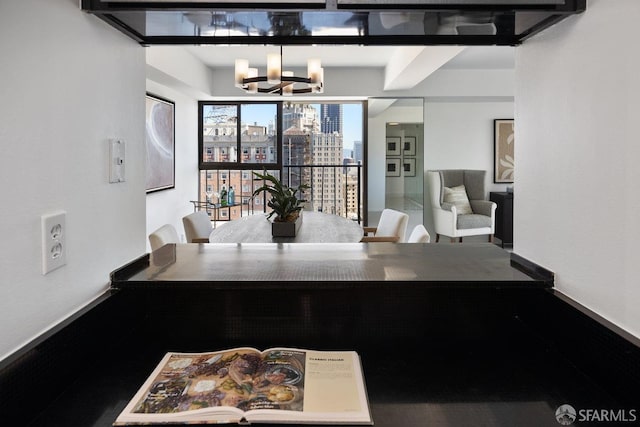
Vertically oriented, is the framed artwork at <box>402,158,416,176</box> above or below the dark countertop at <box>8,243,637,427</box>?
above

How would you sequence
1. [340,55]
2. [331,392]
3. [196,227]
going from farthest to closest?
[340,55]
[196,227]
[331,392]

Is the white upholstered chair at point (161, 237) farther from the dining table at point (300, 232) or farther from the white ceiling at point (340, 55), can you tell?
the white ceiling at point (340, 55)

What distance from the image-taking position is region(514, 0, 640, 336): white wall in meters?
0.85

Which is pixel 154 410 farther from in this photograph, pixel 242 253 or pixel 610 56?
pixel 610 56

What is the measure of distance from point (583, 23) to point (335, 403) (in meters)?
0.97

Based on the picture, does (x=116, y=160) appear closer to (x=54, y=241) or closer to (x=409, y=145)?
(x=54, y=241)

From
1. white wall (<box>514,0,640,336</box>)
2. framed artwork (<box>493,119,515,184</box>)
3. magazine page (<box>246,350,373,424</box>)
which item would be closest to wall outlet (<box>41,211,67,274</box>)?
magazine page (<box>246,350,373,424</box>)

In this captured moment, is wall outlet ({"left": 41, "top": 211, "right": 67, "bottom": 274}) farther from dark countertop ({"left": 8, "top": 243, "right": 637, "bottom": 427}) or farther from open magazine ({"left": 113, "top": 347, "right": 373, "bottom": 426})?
open magazine ({"left": 113, "top": 347, "right": 373, "bottom": 426})

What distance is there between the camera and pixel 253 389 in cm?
90

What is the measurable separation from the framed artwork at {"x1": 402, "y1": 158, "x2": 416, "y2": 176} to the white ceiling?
1329 millimetres

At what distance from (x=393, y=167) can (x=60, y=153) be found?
560 cm

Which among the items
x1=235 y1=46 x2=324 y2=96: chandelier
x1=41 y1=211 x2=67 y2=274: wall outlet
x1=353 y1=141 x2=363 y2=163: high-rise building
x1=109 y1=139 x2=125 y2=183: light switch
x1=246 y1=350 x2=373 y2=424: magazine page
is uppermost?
x1=235 y1=46 x2=324 y2=96: chandelier

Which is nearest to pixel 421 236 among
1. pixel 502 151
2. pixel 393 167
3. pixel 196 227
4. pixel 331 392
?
pixel 196 227

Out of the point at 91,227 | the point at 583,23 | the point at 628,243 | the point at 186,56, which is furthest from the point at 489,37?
the point at 186,56
